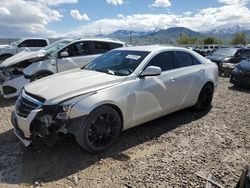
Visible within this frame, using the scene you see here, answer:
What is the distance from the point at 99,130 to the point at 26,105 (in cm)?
114

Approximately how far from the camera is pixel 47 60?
27.2 feet

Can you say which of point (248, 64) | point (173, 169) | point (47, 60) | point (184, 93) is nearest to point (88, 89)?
point (173, 169)

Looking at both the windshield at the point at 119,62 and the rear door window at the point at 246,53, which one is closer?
the windshield at the point at 119,62

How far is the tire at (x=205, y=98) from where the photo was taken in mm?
6562

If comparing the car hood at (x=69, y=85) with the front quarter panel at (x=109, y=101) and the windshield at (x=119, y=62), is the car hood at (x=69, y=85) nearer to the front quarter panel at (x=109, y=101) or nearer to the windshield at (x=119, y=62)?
the front quarter panel at (x=109, y=101)

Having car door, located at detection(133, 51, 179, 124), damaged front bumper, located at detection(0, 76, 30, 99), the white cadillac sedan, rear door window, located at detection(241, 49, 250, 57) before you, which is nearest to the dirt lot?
the white cadillac sedan

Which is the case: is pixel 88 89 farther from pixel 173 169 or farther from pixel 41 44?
pixel 41 44

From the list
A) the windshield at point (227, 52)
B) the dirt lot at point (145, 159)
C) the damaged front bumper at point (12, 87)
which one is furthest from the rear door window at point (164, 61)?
the windshield at point (227, 52)

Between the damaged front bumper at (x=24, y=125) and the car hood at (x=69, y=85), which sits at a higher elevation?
the car hood at (x=69, y=85)

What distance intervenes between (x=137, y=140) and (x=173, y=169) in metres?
1.12

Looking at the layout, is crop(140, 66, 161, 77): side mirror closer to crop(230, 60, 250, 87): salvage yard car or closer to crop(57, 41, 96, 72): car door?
crop(57, 41, 96, 72): car door

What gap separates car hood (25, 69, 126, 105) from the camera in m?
4.20

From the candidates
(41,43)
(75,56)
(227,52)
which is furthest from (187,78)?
(41,43)

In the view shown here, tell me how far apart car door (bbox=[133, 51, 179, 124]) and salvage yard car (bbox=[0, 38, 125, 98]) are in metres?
3.71
